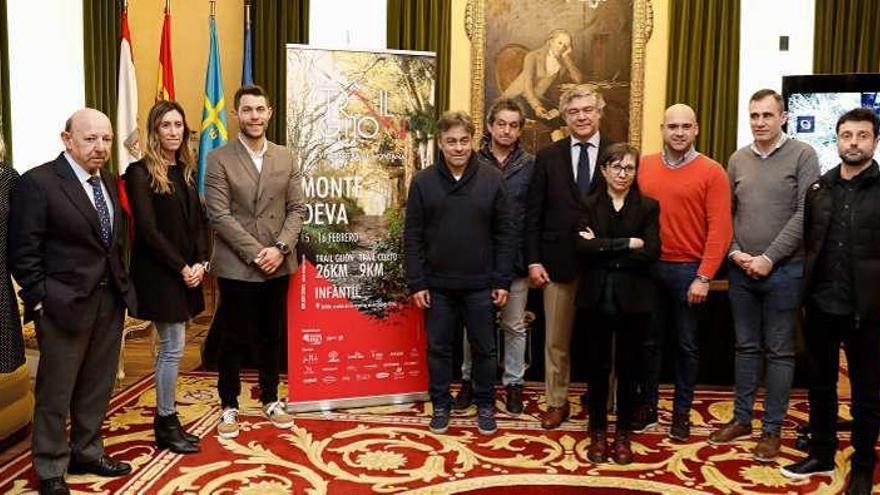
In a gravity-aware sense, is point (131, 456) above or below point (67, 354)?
below

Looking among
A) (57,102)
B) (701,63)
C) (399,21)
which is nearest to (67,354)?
(57,102)

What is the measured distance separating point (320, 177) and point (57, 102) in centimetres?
296

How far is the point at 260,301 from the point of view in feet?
12.1

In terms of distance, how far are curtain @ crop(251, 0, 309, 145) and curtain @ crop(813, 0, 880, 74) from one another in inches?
179

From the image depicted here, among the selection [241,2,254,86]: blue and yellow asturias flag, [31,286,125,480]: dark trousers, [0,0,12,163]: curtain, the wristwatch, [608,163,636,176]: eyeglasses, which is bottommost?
[31,286,125,480]: dark trousers

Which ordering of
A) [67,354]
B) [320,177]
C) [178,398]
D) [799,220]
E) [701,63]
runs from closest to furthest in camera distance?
[67,354], [799,220], [320,177], [178,398], [701,63]

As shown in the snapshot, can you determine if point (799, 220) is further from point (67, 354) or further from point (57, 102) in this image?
point (57, 102)

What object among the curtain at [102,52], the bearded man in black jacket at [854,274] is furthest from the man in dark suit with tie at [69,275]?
the curtain at [102,52]

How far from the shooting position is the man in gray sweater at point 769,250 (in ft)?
11.1

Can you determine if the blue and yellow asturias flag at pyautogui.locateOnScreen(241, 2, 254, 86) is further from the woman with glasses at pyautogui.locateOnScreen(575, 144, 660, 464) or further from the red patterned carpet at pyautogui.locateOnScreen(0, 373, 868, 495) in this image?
the woman with glasses at pyautogui.locateOnScreen(575, 144, 660, 464)

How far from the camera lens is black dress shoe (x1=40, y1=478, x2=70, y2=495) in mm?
2936

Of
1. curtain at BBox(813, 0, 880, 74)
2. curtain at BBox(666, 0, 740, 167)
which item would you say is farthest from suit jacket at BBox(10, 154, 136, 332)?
curtain at BBox(813, 0, 880, 74)

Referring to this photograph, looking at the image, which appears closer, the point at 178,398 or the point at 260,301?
the point at 260,301

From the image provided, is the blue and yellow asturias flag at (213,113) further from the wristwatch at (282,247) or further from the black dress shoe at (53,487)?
the black dress shoe at (53,487)
